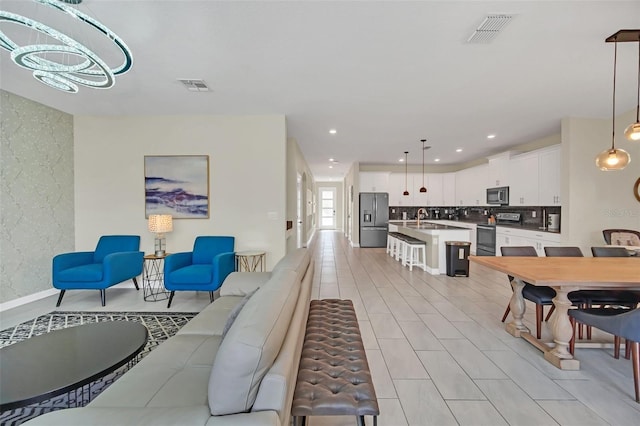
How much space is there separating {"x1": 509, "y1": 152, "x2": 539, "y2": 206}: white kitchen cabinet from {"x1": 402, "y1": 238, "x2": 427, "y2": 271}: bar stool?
2421 millimetres

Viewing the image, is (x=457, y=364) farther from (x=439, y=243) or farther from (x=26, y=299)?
(x=26, y=299)

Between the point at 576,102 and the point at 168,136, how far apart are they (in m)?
6.20

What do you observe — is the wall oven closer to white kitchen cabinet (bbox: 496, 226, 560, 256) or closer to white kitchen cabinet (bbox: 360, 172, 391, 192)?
white kitchen cabinet (bbox: 496, 226, 560, 256)

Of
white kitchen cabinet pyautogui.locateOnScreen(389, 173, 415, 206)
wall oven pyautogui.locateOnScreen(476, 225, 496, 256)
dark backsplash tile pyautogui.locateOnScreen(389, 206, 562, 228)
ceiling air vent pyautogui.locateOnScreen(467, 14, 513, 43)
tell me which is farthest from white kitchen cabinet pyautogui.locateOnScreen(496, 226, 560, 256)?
ceiling air vent pyautogui.locateOnScreen(467, 14, 513, 43)

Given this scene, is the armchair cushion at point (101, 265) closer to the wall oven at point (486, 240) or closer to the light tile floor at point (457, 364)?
the light tile floor at point (457, 364)

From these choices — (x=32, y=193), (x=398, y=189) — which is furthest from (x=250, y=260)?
(x=398, y=189)

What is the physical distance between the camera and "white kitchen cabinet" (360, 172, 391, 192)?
9523 millimetres

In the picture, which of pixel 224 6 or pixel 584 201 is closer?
pixel 224 6

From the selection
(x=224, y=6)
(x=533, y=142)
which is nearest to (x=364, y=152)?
(x=533, y=142)

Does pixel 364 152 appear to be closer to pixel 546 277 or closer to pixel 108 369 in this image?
pixel 546 277

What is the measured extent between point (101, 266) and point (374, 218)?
7285mm

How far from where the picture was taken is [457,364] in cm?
239

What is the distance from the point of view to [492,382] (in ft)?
7.02

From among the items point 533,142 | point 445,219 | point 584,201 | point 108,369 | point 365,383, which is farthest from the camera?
point 445,219
